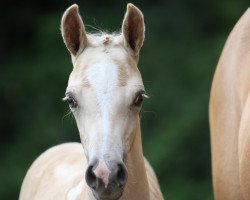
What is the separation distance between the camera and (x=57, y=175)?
5520 mm

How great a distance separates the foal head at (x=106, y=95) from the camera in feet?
12.9

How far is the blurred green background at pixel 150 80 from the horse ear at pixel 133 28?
4429 mm

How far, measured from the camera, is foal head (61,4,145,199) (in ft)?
12.9

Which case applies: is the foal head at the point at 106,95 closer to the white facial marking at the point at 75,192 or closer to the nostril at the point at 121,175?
the nostril at the point at 121,175

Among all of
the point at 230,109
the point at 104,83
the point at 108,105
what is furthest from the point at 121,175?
the point at 230,109

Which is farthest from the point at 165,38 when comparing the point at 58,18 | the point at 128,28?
the point at 128,28

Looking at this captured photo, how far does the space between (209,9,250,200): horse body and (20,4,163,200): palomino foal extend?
1.68 ft

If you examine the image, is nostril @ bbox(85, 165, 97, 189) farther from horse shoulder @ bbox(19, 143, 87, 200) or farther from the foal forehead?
horse shoulder @ bbox(19, 143, 87, 200)

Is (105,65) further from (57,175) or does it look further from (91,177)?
(57,175)

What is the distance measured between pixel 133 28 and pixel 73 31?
1.08 feet

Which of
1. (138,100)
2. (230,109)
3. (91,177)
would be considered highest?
(138,100)

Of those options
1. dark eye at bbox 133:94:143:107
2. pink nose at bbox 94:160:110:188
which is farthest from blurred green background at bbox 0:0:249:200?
pink nose at bbox 94:160:110:188

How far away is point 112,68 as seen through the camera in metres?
4.27

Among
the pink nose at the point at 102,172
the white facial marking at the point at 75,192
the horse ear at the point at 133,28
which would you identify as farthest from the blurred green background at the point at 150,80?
the pink nose at the point at 102,172
